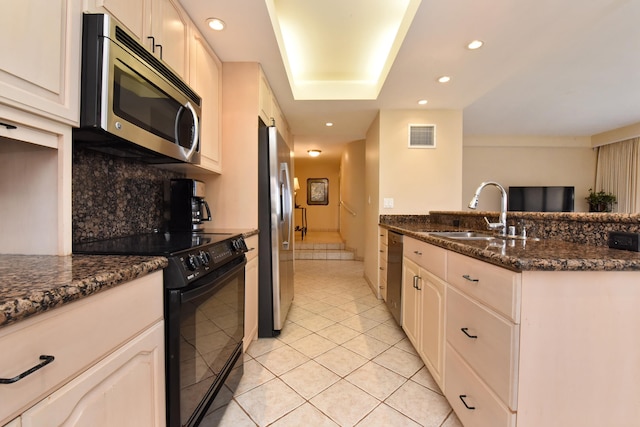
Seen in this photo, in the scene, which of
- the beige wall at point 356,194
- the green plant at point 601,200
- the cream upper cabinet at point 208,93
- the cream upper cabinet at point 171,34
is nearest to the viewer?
the cream upper cabinet at point 171,34

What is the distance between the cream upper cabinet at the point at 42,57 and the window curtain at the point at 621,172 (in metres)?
7.61

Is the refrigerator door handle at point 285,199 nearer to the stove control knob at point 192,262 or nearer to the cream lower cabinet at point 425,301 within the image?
the cream lower cabinet at point 425,301

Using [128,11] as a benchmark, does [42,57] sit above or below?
below

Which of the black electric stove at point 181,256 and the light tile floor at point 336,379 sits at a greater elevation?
the black electric stove at point 181,256

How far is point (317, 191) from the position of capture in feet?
27.5

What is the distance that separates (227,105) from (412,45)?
150 centimetres

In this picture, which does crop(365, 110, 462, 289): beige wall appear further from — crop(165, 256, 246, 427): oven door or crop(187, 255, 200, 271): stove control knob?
crop(187, 255, 200, 271): stove control knob

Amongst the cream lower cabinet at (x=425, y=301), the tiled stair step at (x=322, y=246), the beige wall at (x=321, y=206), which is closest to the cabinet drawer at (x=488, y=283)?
the cream lower cabinet at (x=425, y=301)

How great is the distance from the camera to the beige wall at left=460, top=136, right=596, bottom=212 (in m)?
5.43

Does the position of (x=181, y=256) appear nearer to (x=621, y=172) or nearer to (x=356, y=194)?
(x=356, y=194)

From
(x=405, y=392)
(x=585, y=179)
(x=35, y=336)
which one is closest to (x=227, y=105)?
(x=35, y=336)

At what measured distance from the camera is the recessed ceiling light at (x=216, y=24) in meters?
1.69

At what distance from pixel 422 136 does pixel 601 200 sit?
4.78 m

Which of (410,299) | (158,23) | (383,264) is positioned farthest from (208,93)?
(383,264)
